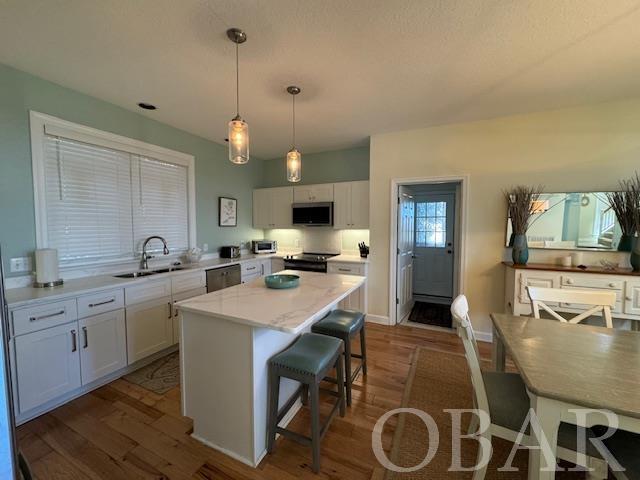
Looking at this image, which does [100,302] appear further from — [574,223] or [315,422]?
[574,223]

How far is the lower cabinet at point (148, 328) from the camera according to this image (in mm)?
2494


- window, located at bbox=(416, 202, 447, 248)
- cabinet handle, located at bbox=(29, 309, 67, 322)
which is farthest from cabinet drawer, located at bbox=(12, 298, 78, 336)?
window, located at bbox=(416, 202, 447, 248)

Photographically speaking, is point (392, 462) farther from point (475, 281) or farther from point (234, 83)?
point (234, 83)

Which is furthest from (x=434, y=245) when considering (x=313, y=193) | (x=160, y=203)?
(x=160, y=203)

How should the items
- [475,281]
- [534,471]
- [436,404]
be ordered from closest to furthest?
1. [534,471]
2. [436,404]
3. [475,281]

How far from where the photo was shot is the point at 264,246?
4.59 meters

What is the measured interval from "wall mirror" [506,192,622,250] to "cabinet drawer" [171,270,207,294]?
3683 millimetres

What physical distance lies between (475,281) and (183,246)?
12.5ft

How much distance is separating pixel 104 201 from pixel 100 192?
95 millimetres

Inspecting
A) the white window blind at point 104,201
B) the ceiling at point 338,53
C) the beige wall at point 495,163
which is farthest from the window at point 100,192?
the beige wall at point 495,163

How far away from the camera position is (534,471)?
3.72 ft

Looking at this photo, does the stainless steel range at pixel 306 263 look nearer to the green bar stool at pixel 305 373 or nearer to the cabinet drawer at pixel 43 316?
the green bar stool at pixel 305 373

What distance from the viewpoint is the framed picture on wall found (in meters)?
4.14

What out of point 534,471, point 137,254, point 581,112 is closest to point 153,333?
point 137,254
